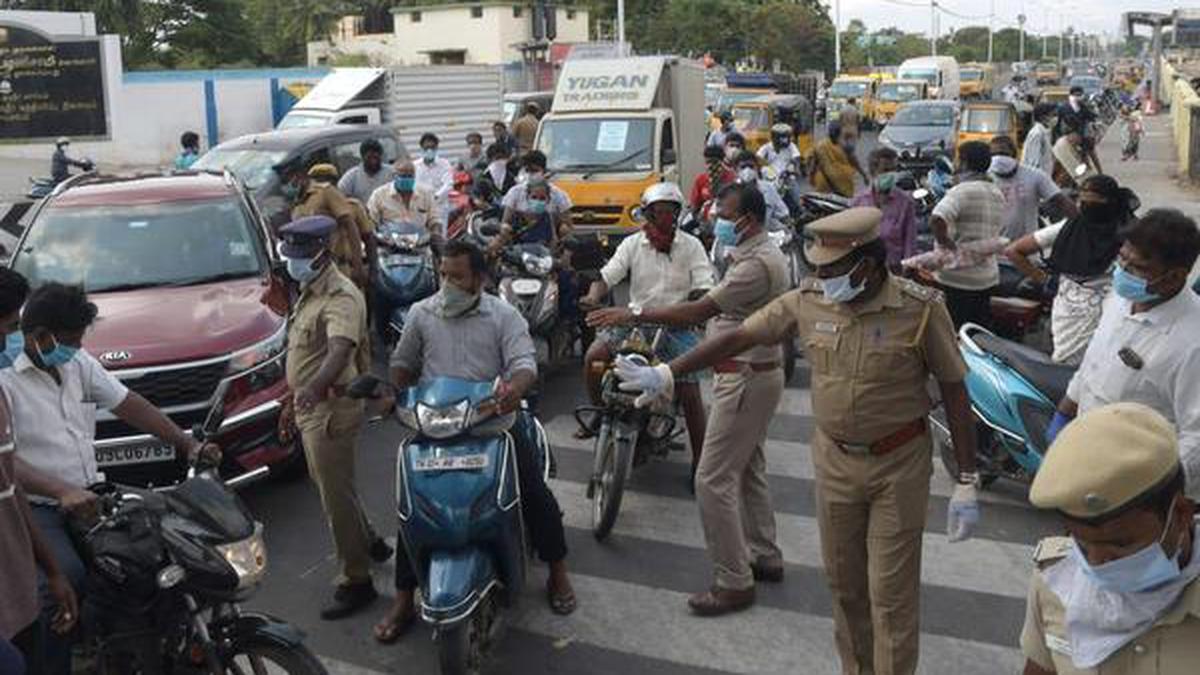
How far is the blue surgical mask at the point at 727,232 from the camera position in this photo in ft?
17.8

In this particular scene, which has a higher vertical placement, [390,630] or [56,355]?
[56,355]

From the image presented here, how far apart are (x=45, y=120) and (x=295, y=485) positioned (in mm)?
19204

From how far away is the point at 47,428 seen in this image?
4.18 meters

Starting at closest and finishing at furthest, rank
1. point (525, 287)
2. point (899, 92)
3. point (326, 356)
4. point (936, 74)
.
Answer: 1. point (326, 356)
2. point (525, 287)
3. point (899, 92)
4. point (936, 74)

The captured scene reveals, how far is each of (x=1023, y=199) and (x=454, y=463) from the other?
5.99 metres

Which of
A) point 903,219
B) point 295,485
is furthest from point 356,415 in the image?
point 903,219

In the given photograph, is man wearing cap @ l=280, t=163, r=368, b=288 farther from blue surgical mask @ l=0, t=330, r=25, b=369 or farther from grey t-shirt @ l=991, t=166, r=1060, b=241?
grey t-shirt @ l=991, t=166, r=1060, b=241

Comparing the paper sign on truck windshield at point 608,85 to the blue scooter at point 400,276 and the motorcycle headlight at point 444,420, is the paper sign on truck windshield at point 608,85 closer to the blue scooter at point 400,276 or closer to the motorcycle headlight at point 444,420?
the blue scooter at point 400,276

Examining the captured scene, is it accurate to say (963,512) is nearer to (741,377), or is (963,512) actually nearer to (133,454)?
(741,377)

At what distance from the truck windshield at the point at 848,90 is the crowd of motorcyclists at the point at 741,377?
35.5m

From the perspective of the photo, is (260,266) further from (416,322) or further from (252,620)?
(252,620)

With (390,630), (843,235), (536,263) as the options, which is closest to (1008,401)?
(843,235)

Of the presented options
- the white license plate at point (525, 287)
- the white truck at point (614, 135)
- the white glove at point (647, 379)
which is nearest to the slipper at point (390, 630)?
the white glove at point (647, 379)

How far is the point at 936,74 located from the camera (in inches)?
1752
